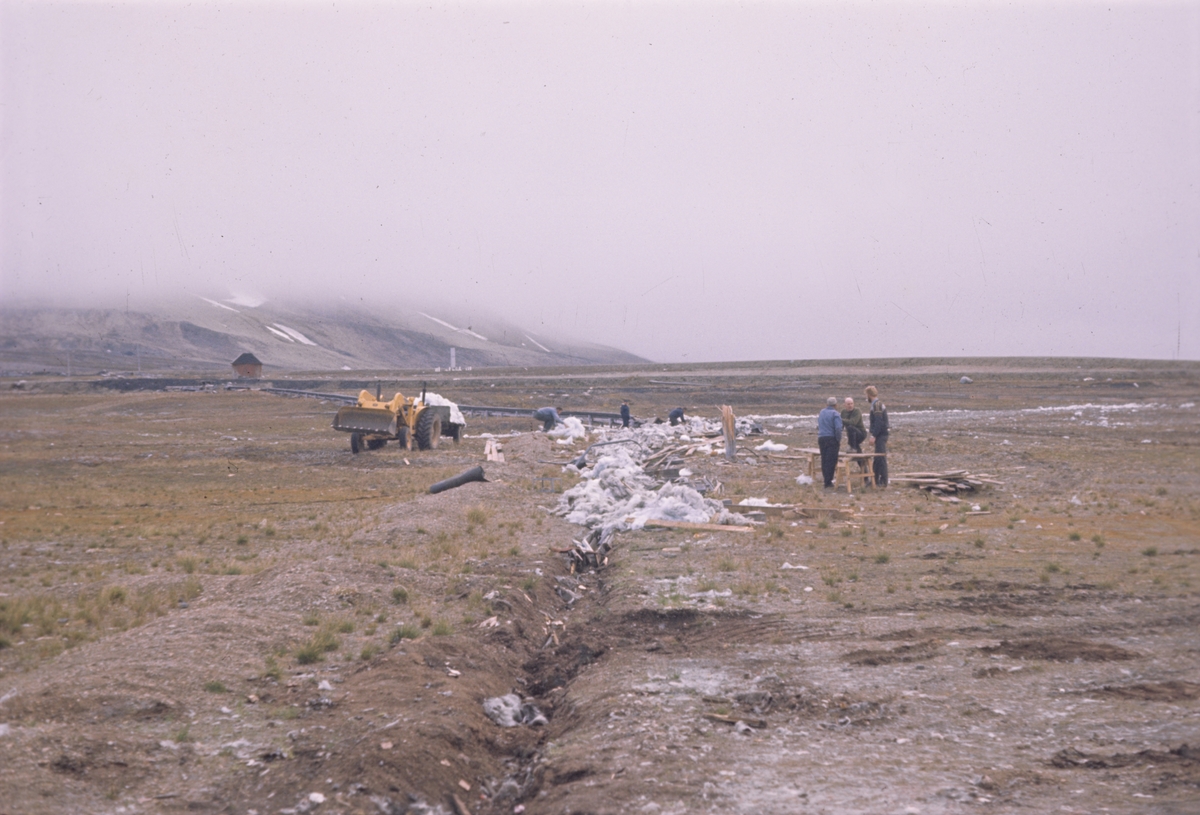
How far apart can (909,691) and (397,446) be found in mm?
26714

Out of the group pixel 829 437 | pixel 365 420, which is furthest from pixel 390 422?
pixel 829 437

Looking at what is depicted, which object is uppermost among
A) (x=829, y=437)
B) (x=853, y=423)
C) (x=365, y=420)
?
(x=853, y=423)

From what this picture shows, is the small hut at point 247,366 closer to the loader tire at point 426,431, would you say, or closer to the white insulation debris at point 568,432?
the white insulation debris at point 568,432

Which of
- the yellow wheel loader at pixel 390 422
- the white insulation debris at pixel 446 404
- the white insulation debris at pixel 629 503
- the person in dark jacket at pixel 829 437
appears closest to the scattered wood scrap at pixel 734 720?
the white insulation debris at pixel 629 503

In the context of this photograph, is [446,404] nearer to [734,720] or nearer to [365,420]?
[365,420]

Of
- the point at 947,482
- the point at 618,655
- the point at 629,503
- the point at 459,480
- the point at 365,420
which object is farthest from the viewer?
the point at 365,420

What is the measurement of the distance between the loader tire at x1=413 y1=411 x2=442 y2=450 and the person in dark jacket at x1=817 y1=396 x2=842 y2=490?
15.1m

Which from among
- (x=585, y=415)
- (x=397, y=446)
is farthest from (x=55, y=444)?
(x=585, y=415)

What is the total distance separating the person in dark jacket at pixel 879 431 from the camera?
1750 centimetres

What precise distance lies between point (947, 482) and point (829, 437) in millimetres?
2495

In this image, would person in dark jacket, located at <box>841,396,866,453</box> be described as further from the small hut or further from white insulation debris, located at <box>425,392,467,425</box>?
the small hut

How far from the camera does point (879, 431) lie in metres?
17.7

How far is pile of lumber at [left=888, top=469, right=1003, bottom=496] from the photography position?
17.2 meters

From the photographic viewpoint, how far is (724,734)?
18.7 feet
